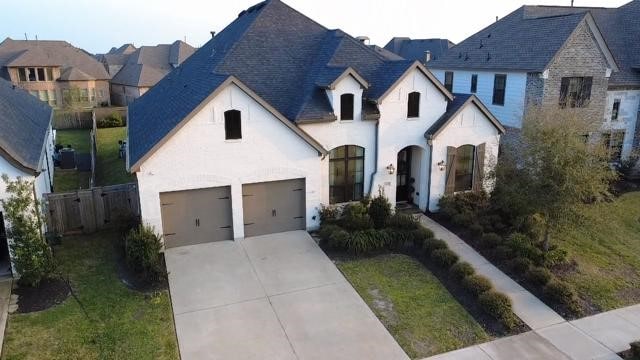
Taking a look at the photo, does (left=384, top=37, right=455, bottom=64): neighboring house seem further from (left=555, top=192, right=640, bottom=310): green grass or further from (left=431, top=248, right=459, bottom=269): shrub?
(left=431, top=248, right=459, bottom=269): shrub

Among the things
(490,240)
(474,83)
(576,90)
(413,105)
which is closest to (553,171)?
(490,240)

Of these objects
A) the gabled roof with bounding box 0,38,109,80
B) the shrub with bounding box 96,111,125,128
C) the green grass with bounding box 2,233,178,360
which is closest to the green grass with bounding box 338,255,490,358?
the green grass with bounding box 2,233,178,360

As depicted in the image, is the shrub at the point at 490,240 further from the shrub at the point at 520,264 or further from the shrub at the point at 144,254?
the shrub at the point at 144,254

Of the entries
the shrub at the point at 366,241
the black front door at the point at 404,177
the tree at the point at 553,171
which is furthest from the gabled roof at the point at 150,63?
the tree at the point at 553,171

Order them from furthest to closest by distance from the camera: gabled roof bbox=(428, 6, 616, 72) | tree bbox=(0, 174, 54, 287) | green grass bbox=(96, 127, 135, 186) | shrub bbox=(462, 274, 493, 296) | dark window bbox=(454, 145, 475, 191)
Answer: green grass bbox=(96, 127, 135, 186)
gabled roof bbox=(428, 6, 616, 72)
dark window bbox=(454, 145, 475, 191)
shrub bbox=(462, 274, 493, 296)
tree bbox=(0, 174, 54, 287)

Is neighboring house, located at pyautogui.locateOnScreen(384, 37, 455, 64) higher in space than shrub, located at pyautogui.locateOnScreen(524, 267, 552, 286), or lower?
higher

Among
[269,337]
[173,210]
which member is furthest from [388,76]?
[269,337]

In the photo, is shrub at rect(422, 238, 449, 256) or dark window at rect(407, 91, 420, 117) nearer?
shrub at rect(422, 238, 449, 256)

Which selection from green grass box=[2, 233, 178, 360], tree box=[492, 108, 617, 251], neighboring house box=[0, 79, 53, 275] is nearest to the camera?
green grass box=[2, 233, 178, 360]

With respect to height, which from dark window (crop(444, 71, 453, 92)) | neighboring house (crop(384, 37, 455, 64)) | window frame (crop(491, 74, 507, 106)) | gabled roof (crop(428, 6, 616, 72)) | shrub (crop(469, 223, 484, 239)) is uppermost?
neighboring house (crop(384, 37, 455, 64))
